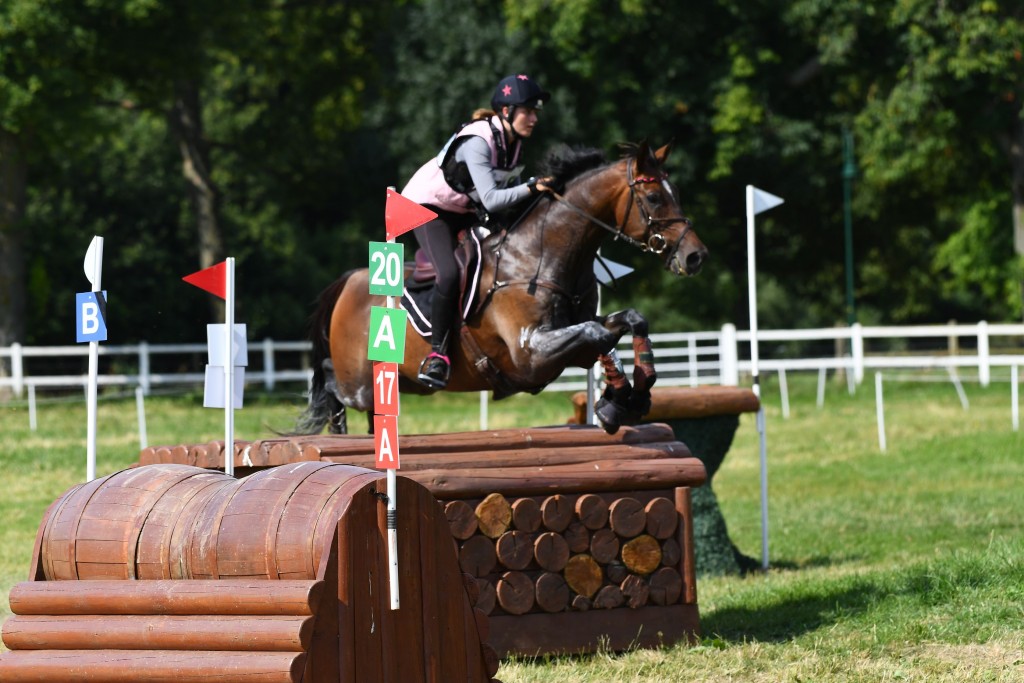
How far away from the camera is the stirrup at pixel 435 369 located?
754cm

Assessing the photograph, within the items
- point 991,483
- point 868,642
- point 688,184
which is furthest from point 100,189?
point 868,642

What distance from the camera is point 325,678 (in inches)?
156

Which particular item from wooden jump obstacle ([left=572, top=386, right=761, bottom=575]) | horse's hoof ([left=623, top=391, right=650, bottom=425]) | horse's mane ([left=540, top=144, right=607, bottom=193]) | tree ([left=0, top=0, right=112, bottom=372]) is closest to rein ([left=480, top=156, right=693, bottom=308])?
horse's mane ([left=540, top=144, right=607, bottom=193])

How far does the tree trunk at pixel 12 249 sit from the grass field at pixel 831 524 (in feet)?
15.0

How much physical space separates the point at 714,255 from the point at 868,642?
24.4 metres

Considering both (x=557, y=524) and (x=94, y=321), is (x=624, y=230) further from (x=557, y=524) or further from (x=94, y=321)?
(x=94, y=321)

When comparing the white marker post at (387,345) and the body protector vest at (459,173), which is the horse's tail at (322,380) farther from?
the white marker post at (387,345)

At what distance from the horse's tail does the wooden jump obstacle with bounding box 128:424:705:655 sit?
247 cm

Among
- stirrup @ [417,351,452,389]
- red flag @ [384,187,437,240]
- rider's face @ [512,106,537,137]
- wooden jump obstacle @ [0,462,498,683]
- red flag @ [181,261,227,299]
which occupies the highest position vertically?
rider's face @ [512,106,537,137]

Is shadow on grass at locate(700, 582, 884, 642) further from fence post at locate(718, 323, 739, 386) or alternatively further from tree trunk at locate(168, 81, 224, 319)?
tree trunk at locate(168, 81, 224, 319)

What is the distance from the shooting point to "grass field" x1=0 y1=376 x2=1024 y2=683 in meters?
5.75

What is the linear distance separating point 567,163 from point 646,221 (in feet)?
2.05

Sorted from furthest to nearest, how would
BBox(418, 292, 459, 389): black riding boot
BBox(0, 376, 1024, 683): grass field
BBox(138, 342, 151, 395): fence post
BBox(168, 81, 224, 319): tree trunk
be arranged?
BBox(168, 81, 224, 319): tree trunk
BBox(138, 342, 151, 395): fence post
BBox(418, 292, 459, 389): black riding boot
BBox(0, 376, 1024, 683): grass field

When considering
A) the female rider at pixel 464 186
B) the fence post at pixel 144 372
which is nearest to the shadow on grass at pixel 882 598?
the female rider at pixel 464 186
